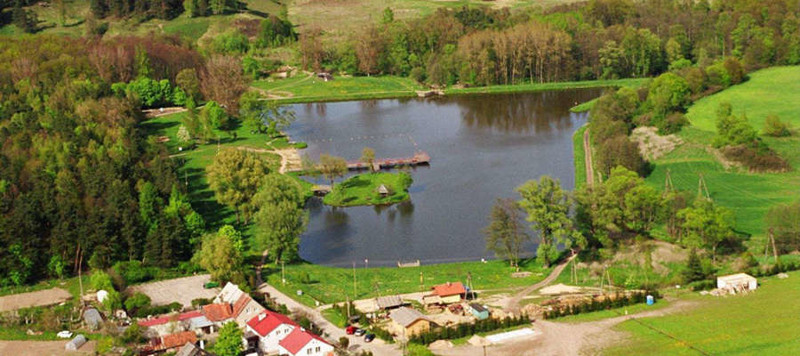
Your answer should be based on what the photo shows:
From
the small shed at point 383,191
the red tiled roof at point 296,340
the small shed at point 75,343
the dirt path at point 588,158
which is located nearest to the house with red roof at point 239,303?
the red tiled roof at point 296,340

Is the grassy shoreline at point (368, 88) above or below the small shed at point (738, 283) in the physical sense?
above

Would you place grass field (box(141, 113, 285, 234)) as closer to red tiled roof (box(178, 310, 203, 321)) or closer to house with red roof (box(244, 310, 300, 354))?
red tiled roof (box(178, 310, 203, 321))

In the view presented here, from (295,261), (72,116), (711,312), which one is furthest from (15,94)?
(711,312)

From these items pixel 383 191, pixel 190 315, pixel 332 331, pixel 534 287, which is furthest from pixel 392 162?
pixel 332 331

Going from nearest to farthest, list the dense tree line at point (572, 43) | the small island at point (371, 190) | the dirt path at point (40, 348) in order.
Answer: the dirt path at point (40, 348) < the small island at point (371, 190) < the dense tree line at point (572, 43)

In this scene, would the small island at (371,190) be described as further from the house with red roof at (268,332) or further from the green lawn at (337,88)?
the green lawn at (337,88)
